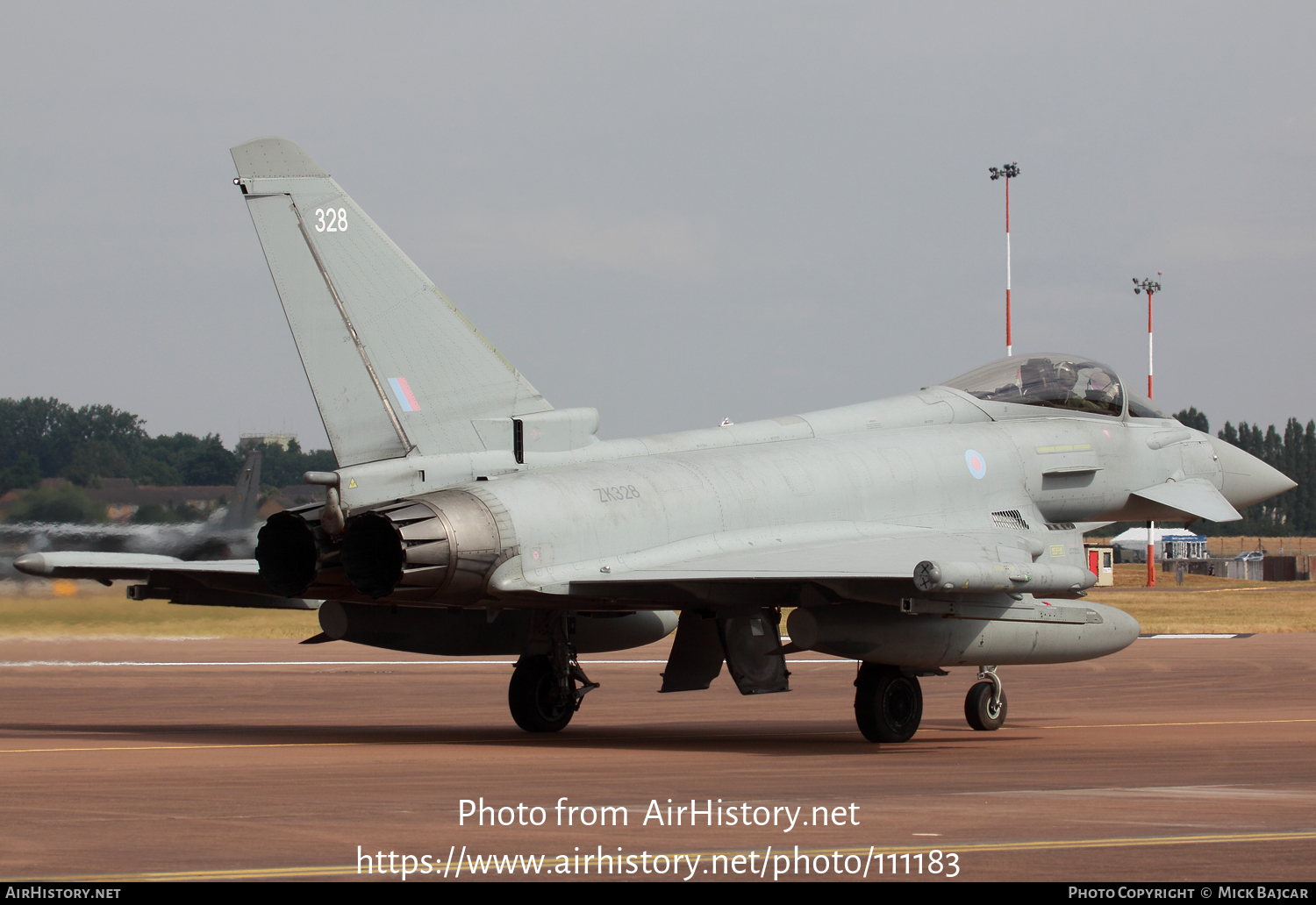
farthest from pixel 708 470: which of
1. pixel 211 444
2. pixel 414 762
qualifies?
pixel 211 444

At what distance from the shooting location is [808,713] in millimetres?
18219

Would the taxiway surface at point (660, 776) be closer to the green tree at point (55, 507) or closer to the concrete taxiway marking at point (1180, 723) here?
the concrete taxiway marking at point (1180, 723)

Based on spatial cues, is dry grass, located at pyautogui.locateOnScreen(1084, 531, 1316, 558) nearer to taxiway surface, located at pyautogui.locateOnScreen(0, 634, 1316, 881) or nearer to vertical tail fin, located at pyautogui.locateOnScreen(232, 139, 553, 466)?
taxiway surface, located at pyautogui.locateOnScreen(0, 634, 1316, 881)

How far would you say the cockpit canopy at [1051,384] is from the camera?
16750 millimetres

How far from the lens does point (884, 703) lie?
1396cm

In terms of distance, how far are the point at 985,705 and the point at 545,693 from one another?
4425 mm

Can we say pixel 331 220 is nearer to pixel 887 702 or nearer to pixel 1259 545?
pixel 887 702

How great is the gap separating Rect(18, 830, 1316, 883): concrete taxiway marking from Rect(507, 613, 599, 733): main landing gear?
7659 millimetres

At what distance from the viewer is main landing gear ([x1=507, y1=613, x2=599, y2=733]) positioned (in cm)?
1502

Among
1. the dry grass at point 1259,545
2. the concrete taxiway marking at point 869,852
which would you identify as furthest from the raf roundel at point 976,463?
the dry grass at point 1259,545

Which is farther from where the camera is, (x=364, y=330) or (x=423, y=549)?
(x=364, y=330)

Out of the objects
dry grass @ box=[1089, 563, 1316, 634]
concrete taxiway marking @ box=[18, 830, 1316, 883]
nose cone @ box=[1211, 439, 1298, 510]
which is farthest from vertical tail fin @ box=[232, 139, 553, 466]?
dry grass @ box=[1089, 563, 1316, 634]

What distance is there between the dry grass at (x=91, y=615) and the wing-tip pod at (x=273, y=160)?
8.04m

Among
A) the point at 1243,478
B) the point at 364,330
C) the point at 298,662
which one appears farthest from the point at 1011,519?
the point at 298,662
